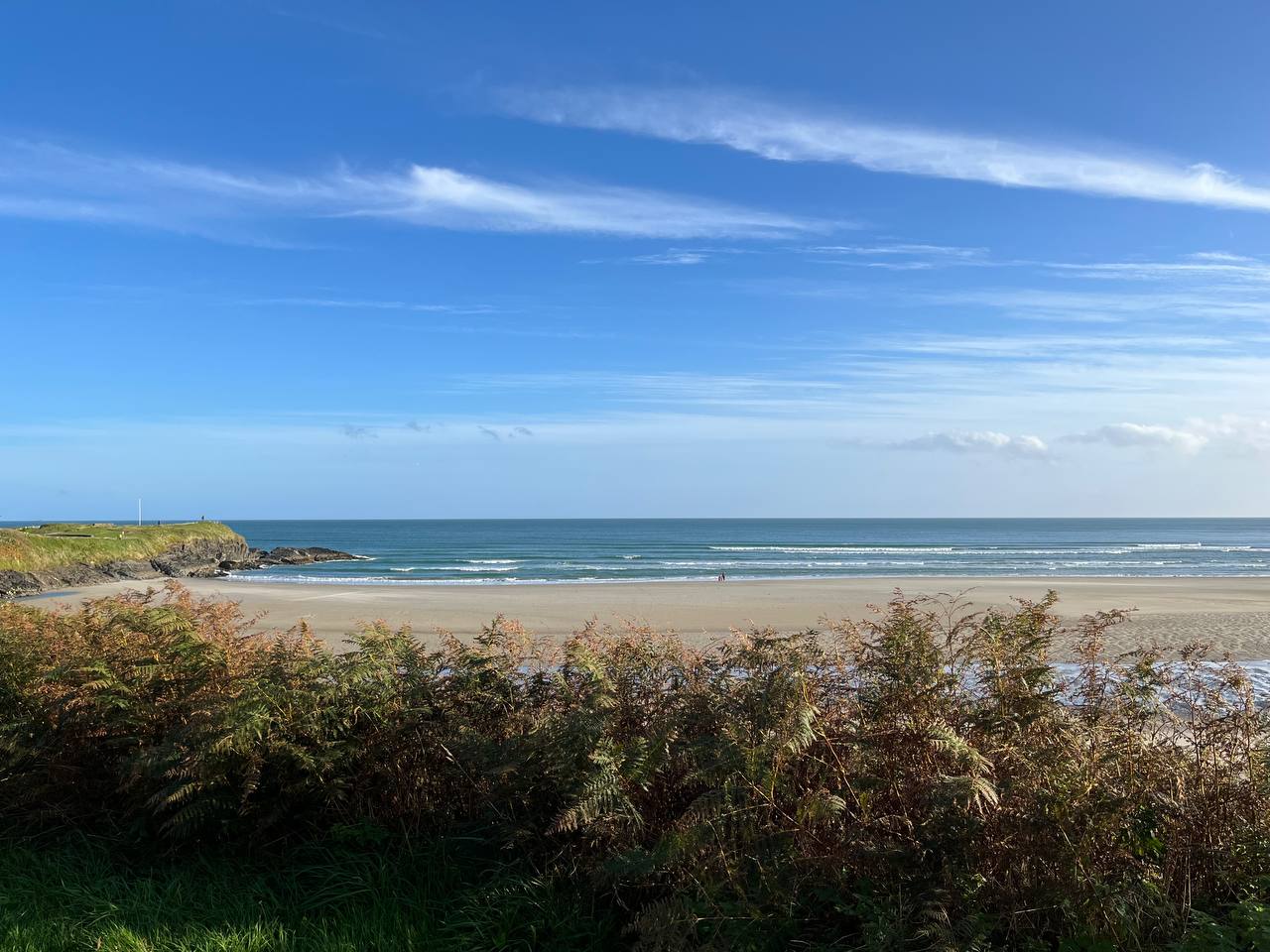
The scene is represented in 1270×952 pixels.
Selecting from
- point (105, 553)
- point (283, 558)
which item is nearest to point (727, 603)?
point (105, 553)

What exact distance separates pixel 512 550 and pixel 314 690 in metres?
76.7

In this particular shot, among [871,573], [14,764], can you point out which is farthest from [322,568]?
[14,764]

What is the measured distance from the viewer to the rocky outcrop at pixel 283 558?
211 ft

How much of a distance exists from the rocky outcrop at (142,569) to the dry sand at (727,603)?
6.83 ft

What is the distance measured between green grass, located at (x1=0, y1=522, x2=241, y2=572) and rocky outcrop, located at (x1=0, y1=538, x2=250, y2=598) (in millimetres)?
497

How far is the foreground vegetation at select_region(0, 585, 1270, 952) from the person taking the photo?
12.2 feet

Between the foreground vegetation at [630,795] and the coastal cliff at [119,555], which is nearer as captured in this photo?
the foreground vegetation at [630,795]

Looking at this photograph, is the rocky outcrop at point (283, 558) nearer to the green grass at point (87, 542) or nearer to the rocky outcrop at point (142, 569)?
the rocky outcrop at point (142, 569)

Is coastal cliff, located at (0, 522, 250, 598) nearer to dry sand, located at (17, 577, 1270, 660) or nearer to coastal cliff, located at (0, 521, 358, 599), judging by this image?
coastal cliff, located at (0, 521, 358, 599)

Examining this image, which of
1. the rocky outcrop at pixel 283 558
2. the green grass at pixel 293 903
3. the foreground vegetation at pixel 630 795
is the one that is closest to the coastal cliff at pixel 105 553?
the rocky outcrop at pixel 283 558

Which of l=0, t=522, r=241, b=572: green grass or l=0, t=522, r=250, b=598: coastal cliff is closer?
l=0, t=522, r=250, b=598: coastal cliff

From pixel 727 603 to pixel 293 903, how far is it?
2950cm

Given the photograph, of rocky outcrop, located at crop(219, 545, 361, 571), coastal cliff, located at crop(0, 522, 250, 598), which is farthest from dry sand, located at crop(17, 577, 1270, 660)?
rocky outcrop, located at crop(219, 545, 361, 571)

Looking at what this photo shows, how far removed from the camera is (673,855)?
3.69 meters
